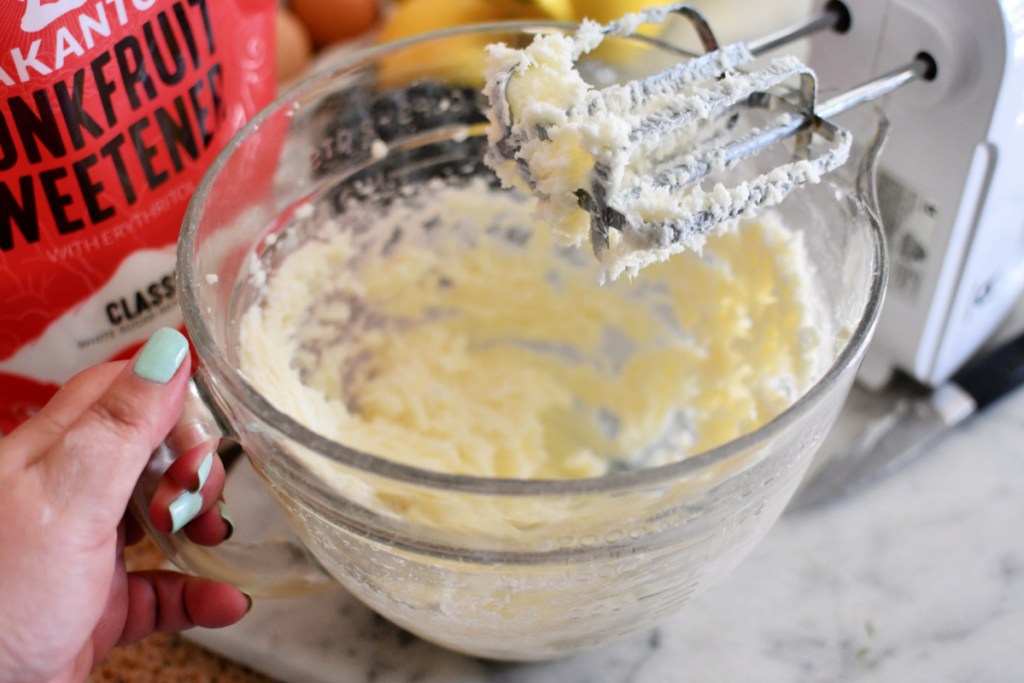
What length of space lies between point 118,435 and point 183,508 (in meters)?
0.07

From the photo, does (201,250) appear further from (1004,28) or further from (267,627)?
(1004,28)

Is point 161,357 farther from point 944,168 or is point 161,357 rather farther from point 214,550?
point 944,168

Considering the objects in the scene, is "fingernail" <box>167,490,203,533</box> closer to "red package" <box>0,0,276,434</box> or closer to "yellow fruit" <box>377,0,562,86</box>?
"red package" <box>0,0,276,434</box>

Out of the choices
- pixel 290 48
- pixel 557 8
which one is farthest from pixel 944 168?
pixel 290 48

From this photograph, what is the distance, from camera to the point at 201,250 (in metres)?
0.55

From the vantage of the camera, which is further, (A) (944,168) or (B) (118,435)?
(A) (944,168)

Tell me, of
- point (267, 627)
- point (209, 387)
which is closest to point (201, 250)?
point (209, 387)

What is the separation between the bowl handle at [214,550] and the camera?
18.9 inches

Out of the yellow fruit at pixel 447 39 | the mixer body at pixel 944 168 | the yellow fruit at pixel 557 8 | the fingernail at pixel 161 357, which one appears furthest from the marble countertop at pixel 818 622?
the yellow fruit at pixel 557 8

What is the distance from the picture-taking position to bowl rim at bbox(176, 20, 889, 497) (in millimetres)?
406

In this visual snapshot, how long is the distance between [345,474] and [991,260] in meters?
0.50

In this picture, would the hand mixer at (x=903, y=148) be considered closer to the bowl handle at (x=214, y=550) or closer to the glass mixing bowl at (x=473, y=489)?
the glass mixing bowl at (x=473, y=489)

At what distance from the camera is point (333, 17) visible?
1.04 meters

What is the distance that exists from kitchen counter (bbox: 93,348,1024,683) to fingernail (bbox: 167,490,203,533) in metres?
0.14
